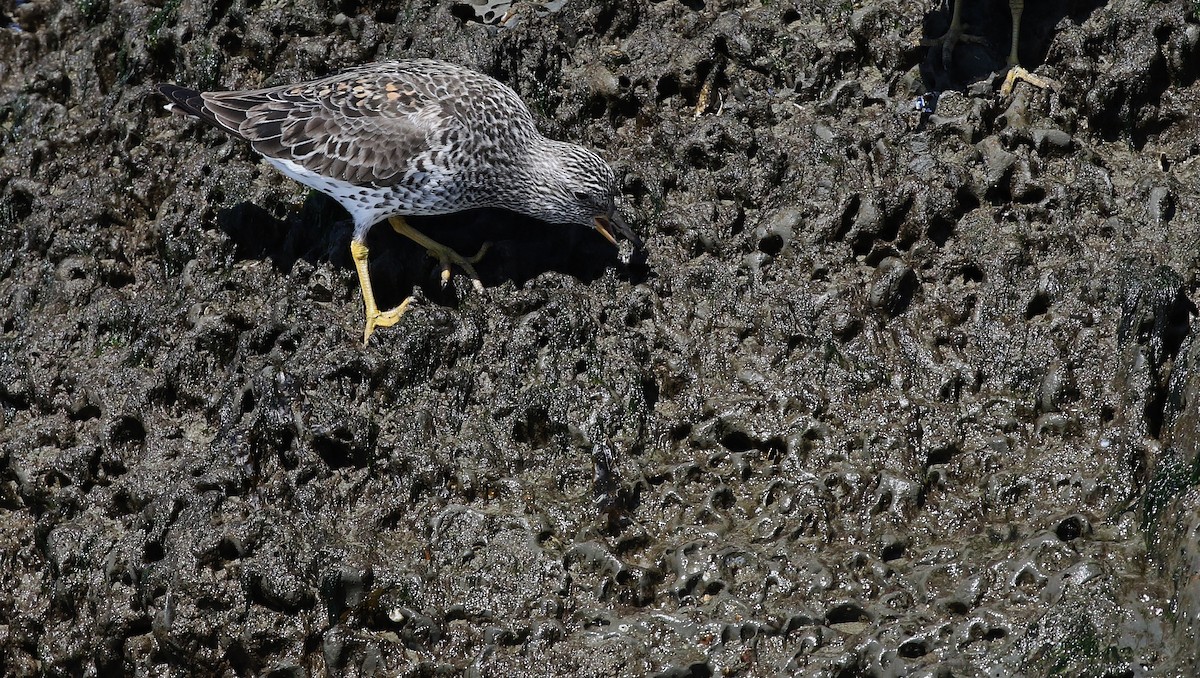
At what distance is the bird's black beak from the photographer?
18.9 ft

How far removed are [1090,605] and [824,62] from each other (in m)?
3.14

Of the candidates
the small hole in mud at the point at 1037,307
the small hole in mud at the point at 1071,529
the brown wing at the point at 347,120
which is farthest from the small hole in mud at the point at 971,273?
the brown wing at the point at 347,120

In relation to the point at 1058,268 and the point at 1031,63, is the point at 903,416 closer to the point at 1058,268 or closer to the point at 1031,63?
the point at 1058,268

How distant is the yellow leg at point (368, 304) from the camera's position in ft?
18.2

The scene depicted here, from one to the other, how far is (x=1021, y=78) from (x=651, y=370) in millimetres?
2592

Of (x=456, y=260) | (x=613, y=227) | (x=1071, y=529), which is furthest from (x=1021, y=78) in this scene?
(x=456, y=260)

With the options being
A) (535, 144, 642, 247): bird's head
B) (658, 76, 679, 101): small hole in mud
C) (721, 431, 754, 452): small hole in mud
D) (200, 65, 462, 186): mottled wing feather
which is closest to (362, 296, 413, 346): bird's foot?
(200, 65, 462, 186): mottled wing feather

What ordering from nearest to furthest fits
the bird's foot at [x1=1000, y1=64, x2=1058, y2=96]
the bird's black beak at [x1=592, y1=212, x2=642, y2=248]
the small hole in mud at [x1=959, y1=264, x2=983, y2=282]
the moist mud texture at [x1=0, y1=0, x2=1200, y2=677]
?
the moist mud texture at [x1=0, y1=0, x2=1200, y2=677] → the small hole in mud at [x1=959, y1=264, x2=983, y2=282] → the bird's black beak at [x1=592, y1=212, x2=642, y2=248] → the bird's foot at [x1=1000, y1=64, x2=1058, y2=96]

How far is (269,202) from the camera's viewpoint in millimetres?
6102

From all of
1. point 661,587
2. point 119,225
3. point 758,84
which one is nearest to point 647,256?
point 758,84

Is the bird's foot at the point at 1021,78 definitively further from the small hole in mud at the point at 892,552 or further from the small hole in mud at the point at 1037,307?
the small hole in mud at the point at 892,552

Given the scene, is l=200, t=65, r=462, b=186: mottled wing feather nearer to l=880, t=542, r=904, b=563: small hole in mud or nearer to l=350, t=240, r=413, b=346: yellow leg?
l=350, t=240, r=413, b=346: yellow leg

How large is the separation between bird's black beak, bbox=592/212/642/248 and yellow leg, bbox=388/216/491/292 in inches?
22.8

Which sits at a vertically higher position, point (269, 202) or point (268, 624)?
point (269, 202)
